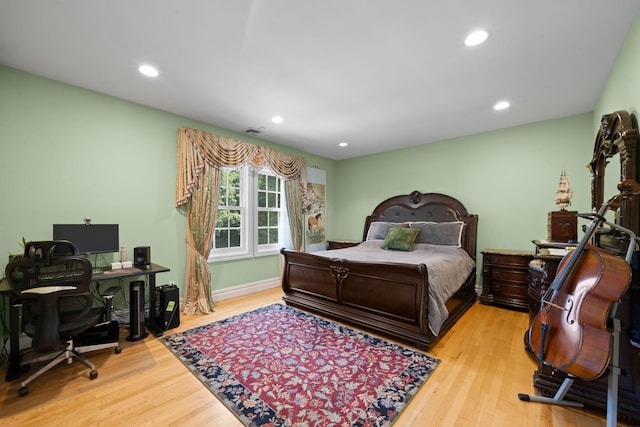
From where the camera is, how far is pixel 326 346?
95.7 inches

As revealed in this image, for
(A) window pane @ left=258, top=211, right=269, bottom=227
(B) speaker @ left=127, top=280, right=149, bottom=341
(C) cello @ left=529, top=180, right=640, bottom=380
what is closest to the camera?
(C) cello @ left=529, top=180, right=640, bottom=380

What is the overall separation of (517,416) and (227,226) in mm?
3764

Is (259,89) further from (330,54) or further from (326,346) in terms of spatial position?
(326,346)

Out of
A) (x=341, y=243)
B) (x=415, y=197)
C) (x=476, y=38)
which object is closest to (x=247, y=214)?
(x=341, y=243)

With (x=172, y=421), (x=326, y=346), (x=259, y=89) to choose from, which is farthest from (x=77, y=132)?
(x=326, y=346)

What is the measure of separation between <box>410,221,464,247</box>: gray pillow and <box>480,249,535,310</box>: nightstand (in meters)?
0.42

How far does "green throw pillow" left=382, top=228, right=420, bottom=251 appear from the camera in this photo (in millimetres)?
3850

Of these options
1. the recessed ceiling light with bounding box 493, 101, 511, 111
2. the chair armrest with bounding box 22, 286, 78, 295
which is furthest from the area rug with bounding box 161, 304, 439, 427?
the recessed ceiling light with bounding box 493, 101, 511, 111

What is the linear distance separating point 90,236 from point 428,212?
4.52 meters

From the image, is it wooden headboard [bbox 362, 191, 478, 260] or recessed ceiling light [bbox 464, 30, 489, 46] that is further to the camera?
wooden headboard [bbox 362, 191, 478, 260]

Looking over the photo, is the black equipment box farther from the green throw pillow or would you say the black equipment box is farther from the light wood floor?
the green throw pillow

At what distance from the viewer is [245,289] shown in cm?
407

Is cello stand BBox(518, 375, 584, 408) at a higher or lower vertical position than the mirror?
lower

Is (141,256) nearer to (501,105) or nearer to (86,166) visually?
(86,166)
